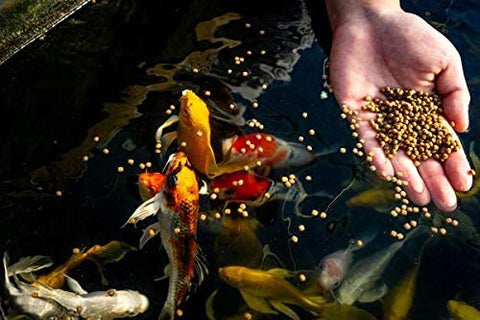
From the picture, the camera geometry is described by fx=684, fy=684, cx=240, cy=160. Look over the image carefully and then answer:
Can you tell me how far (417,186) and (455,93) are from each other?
1.99 ft

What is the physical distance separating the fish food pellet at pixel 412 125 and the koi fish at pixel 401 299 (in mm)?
634

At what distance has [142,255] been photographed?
2955 millimetres

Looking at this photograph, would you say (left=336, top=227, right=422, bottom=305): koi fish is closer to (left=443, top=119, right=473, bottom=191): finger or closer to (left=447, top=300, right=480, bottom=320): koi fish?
(left=447, top=300, right=480, bottom=320): koi fish

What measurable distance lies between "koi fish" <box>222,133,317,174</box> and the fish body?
453mm

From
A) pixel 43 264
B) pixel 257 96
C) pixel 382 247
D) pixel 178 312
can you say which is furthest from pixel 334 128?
pixel 43 264

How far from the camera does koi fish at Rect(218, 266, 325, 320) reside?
2783mm

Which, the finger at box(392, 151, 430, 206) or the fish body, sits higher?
the fish body

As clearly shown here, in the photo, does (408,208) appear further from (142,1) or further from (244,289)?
(142,1)

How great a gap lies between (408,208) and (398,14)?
3.84ft

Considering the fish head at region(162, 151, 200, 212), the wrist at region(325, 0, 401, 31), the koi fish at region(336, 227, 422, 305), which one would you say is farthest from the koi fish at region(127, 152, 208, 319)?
the wrist at region(325, 0, 401, 31)

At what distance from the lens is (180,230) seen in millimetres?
2877

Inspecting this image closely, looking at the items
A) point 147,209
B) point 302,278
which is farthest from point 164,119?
point 302,278

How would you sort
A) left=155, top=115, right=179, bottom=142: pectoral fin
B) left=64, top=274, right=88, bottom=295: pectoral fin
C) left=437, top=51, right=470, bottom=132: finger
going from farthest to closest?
left=437, top=51, right=470, bottom=132: finger
left=155, top=115, right=179, bottom=142: pectoral fin
left=64, top=274, right=88, bottom=295: pectoral fin

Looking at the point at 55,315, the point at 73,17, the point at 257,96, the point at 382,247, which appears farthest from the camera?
the point at 73,17
